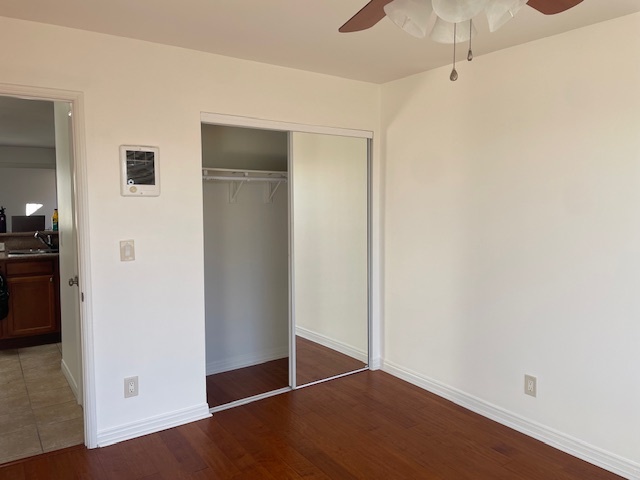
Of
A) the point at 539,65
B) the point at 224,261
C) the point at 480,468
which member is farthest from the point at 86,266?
the point at 539,65

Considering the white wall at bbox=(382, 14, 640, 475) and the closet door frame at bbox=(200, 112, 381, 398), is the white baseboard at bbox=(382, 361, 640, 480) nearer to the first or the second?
the white wall at bbox=(382, 14, 640, 475)

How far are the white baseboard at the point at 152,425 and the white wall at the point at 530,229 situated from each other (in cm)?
166

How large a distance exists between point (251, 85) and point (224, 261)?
1.49 metres

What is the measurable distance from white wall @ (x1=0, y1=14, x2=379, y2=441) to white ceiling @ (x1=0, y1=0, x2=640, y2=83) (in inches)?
5.1

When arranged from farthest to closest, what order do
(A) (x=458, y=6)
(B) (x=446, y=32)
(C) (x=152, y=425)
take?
(C) (x=152, y=425) < (B) (x=446, y=32) < (A) (x=458, y=6)

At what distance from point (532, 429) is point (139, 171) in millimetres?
2857

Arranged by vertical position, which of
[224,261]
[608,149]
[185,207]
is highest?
[608,149]

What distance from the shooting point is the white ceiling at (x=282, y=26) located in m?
2.32

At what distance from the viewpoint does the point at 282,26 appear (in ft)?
8.55

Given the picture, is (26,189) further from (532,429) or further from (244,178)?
(532,429)

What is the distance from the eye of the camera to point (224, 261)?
405 centimetres

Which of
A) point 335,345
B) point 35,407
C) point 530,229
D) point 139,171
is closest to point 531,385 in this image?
point 530,229

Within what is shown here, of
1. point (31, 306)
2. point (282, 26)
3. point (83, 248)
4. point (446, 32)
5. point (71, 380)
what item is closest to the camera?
point (446, 32)

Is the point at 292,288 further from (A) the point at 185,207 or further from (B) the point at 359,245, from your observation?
(A) the point at 185,207
